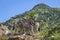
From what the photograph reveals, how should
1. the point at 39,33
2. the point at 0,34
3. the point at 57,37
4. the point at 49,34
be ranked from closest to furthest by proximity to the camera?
the point at 0,34, the point at 39,33, the point at 57,37, the point at 49,34

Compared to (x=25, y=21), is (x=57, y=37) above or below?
below

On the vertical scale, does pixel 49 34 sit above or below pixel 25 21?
below

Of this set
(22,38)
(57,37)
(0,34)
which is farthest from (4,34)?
(57,37)

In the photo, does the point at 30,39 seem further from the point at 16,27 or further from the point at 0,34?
the point at 16,27

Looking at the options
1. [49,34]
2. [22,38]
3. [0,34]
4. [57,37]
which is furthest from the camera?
[49,34]

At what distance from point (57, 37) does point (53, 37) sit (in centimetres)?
249

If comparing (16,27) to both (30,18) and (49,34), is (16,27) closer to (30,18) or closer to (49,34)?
(30,18)

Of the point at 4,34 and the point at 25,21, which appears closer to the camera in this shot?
the point at 4,34

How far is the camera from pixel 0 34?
62594mm

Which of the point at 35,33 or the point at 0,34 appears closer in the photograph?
the point at 0,34

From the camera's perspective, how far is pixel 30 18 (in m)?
70.2

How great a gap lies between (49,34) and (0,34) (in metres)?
20.5

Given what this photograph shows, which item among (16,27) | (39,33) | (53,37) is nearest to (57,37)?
(53,37)

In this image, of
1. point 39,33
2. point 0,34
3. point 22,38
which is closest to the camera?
point 22,38
